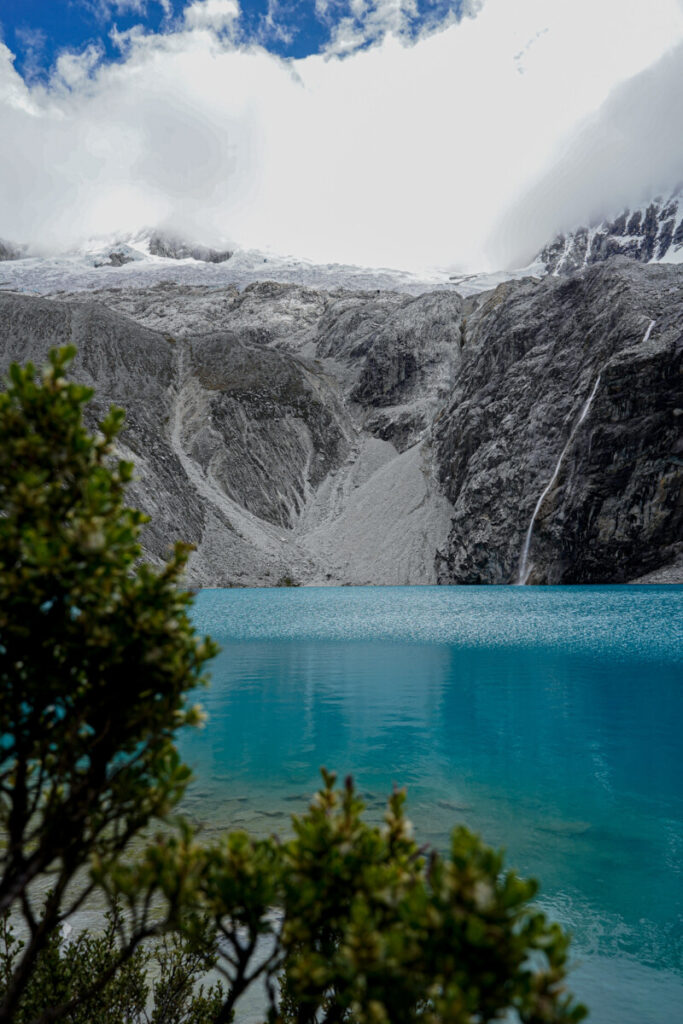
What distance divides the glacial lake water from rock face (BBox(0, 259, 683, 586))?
33.9m

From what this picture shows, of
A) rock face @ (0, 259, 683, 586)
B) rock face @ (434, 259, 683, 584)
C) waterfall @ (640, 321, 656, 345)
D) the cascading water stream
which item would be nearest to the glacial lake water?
rock face @ (0, 259, 683, 586)

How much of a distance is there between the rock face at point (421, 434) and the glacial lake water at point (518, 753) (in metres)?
33.9

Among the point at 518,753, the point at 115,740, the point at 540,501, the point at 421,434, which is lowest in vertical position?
the point at 518,753

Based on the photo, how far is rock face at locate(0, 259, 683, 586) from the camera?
70.0 m

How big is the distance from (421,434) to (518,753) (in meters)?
89.1

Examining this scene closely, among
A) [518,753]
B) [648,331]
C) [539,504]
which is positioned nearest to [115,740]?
[518,753]

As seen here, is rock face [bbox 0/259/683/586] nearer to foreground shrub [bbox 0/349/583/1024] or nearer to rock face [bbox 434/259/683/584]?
→ rock face [bbox 434/259/683/584]

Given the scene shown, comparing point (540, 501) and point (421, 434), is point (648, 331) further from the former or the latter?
point (421, 434)

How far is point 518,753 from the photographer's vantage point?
15695 millimetres

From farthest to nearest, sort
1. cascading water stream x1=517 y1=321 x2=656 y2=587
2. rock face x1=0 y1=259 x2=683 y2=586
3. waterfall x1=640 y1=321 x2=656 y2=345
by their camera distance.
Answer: cascading water stream x1=517 y1=321 x2=656 y2=587, waterfall x1=640 y1=321 x2=656 y2=345, rock face x1=0 y1=259 x2=683 y2=586

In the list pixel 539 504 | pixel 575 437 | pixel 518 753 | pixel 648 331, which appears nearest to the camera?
pixel 518 753

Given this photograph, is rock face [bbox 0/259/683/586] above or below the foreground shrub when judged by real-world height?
above

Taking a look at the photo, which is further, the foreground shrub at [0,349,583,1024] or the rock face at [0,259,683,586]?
the rock face at [0,259,683,586]

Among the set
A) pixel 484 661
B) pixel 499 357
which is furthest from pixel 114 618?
pixel 499 357
